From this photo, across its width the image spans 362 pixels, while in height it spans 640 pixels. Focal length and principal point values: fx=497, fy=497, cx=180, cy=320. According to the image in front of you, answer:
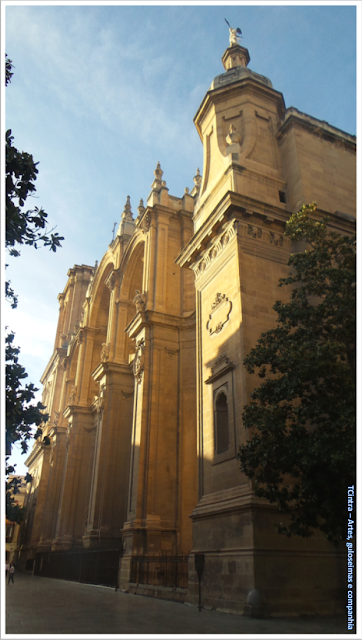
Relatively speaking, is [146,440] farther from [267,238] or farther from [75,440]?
[75,440]

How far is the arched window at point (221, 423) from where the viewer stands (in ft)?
43.8

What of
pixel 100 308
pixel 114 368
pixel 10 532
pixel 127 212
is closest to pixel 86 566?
pixel 114 368

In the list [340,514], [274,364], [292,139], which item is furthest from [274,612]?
[292,139]

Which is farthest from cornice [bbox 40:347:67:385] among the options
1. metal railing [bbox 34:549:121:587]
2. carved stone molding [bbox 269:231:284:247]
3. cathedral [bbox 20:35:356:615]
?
carved stone molding [bbox 269:231:284:247]

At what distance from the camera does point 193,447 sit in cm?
1955

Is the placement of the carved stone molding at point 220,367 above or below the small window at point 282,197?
below

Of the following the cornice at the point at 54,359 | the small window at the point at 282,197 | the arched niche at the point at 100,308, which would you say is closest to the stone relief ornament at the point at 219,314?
the small window at the point at 282,197

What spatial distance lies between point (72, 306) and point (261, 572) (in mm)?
41267

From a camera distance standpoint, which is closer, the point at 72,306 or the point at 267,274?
the point at 267,274

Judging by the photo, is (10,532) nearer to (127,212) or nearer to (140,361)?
(127,212)

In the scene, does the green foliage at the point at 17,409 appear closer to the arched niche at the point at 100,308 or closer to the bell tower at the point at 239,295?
the bell tower at the point at 239,295

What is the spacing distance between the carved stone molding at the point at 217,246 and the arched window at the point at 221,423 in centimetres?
465

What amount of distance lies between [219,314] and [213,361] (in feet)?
4.70

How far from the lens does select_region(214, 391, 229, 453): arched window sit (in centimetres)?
1334
